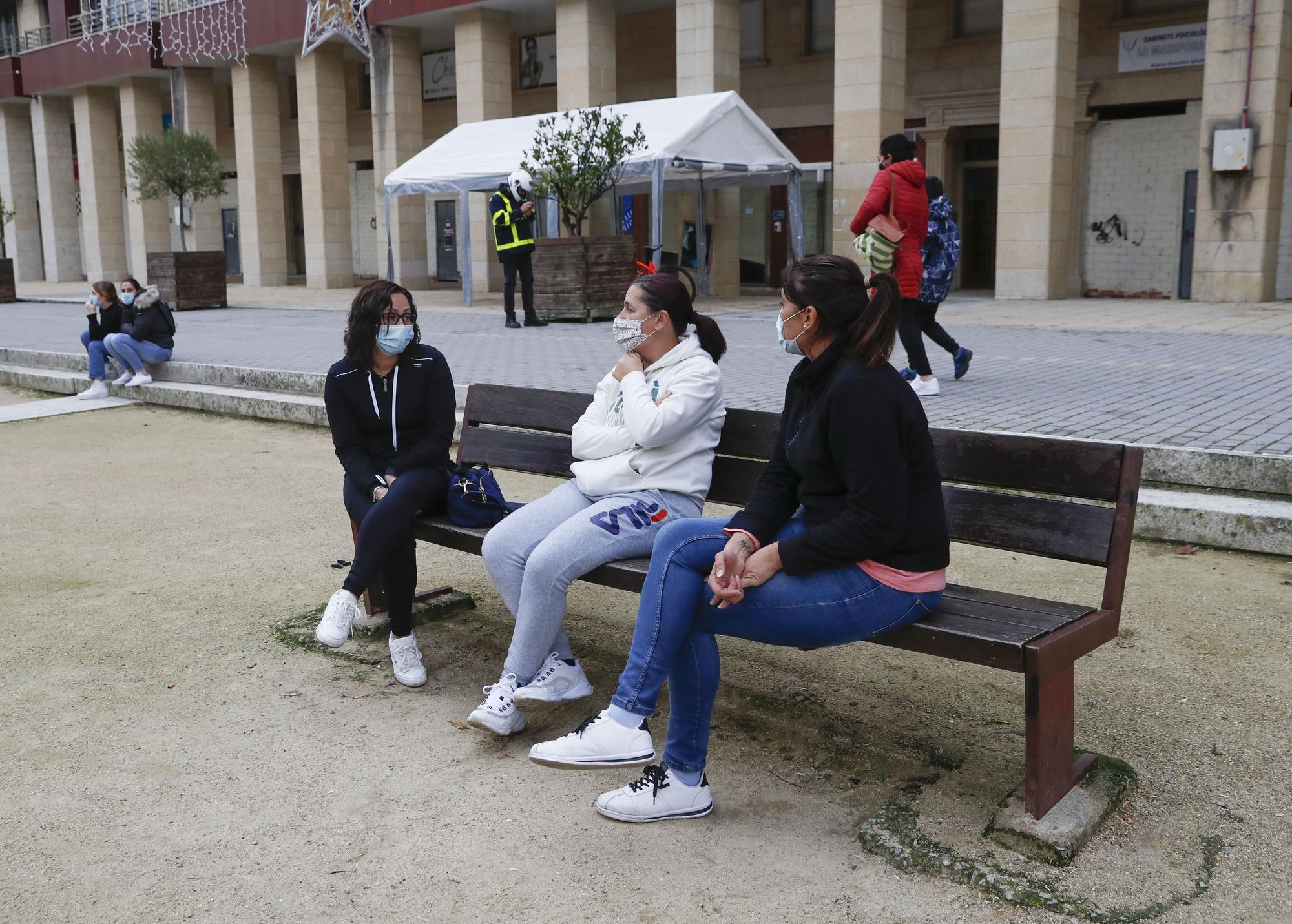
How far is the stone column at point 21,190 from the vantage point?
38125 mm

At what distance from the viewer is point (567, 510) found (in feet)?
12.9

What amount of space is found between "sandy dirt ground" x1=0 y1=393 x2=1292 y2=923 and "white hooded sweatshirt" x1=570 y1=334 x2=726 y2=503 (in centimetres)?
69

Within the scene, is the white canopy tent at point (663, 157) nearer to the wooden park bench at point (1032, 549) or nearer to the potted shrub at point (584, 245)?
the potted shrub at point (584, 245)

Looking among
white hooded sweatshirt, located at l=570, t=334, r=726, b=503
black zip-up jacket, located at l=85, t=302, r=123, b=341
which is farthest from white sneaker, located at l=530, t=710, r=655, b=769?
black zip-up jacket, located at l=85, t=302, r=123, b=341

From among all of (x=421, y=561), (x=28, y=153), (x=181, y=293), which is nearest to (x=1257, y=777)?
(x=421, y=561)

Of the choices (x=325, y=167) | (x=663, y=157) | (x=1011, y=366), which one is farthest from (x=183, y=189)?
(x=1011, y=366)

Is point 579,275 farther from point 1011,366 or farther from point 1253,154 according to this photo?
point 1253,154

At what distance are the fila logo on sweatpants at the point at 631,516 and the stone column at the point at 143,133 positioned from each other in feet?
105

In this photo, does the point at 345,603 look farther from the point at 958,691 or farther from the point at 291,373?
the point at 291,373

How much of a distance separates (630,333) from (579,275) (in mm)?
12620

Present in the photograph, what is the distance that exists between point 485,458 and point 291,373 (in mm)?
6095

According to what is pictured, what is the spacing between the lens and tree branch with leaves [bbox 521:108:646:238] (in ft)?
53.6

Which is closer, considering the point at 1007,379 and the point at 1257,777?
the point at 1257,777

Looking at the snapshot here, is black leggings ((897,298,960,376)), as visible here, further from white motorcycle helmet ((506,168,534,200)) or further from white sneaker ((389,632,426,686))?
white motorcycle helmet ((506,168,534,200))
